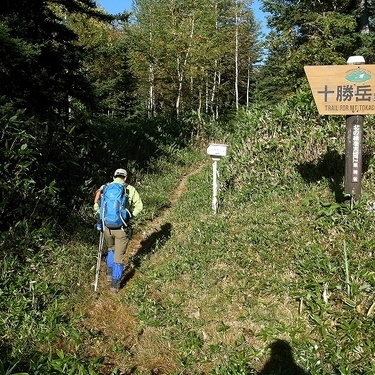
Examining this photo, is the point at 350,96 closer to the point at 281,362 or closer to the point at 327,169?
the point at 327,169

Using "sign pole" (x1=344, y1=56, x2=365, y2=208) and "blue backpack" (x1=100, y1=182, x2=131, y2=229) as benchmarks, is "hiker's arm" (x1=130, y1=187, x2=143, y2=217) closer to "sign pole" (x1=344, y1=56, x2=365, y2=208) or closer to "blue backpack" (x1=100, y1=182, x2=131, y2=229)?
"blue backpack" (x1=100, y1=182, x2=131, y2=229)

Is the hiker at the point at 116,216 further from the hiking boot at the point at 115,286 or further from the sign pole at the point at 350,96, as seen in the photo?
the sign pole at the point at 350,96

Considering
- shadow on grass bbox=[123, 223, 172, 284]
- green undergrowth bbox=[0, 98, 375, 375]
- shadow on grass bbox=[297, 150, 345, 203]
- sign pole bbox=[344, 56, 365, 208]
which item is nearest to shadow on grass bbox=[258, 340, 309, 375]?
green undergrowth bbox=[0, 98, 375, 375]

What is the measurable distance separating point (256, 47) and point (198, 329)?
38.6m

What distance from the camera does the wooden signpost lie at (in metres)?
5.40

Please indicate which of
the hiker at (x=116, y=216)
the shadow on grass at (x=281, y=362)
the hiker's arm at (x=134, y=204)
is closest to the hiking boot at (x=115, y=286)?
the hiker at (x=116, y=216)

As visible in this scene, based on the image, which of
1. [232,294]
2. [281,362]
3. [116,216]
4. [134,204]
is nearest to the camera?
[281,362]

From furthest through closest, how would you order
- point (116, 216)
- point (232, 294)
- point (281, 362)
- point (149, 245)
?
1. point (149, 245)
2. point (116, 216)
3. point (232, 294)
4. point (281, 362)

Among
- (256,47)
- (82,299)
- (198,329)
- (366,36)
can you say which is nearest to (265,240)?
(198,329)

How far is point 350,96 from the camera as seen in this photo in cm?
548

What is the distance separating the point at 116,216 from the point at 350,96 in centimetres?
388

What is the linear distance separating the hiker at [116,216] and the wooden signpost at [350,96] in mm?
3214

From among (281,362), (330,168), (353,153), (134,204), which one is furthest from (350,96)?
(281,362)

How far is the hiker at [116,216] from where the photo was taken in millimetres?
5605
